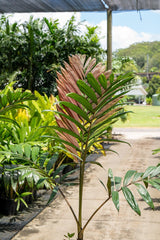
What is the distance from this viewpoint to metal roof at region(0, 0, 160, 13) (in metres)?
5.23

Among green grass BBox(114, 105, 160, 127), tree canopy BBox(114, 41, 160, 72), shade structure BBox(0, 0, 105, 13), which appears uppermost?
tree canopy BBox(114, 41, 160, 72)

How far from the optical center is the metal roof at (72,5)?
5234 millimetres

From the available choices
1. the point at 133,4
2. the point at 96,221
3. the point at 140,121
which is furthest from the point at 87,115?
the point at 140,121

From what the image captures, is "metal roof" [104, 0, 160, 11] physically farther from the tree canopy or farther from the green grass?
the tree canopy

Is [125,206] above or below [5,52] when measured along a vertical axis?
below

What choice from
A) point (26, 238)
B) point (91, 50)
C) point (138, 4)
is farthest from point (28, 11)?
point (26, 238)

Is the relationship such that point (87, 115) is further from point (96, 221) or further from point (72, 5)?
point (72, 5)

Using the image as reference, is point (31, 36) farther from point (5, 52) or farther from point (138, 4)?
point (138, 4)

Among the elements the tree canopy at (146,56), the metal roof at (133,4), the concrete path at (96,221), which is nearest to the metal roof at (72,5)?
the metal roof at (133,4)

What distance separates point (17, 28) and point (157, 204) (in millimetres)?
4711

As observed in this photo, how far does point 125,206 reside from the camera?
9.55ft

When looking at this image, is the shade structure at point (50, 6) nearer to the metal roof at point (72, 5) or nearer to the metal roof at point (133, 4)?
the metal roof at point (72, 5)

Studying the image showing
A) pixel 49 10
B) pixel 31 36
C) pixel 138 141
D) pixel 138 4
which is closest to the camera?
pixel 138 4

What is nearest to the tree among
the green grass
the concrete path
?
the green grass
